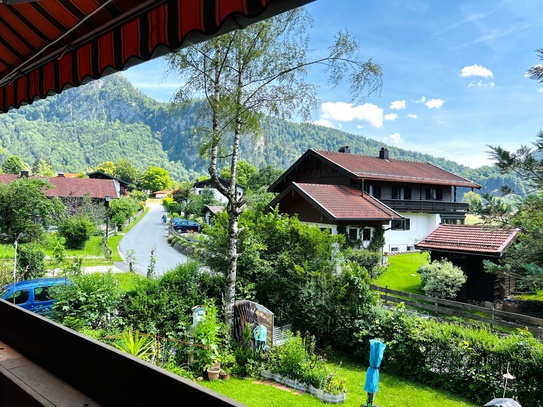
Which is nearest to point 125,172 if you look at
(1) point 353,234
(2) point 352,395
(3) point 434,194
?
(3) point 434,194

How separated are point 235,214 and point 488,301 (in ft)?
35.1

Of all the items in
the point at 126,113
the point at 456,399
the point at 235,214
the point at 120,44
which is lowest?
the point at 456,399

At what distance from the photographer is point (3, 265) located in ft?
41.9

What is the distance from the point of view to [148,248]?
25062 mm

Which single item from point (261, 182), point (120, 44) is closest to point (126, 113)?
point (261, 182)

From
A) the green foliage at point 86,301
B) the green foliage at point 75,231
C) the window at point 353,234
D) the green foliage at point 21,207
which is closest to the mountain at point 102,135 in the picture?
the window at point 353,234

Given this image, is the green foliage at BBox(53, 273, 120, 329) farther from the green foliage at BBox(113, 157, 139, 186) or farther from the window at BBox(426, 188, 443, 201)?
the green foliage at BBox(113, 157, 139, 186)

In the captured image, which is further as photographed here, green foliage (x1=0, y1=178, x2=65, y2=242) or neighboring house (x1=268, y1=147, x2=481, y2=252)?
neighboring house (x1=268, y1=147, x2=481, y2=252)

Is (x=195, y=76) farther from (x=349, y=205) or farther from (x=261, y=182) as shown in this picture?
(x=261, y=182)

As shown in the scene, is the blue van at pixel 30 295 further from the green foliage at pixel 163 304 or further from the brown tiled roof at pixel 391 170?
the brown tiled roof at pixel 391 170

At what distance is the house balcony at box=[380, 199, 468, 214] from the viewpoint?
24375mm

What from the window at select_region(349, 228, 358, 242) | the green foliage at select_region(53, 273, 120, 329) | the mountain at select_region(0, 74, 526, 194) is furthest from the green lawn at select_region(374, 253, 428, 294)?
the mountain at select_region(0, 74, 526, 194)

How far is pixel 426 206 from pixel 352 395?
21165 millimetres

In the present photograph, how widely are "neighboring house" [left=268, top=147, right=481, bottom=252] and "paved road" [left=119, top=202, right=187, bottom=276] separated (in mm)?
6518
